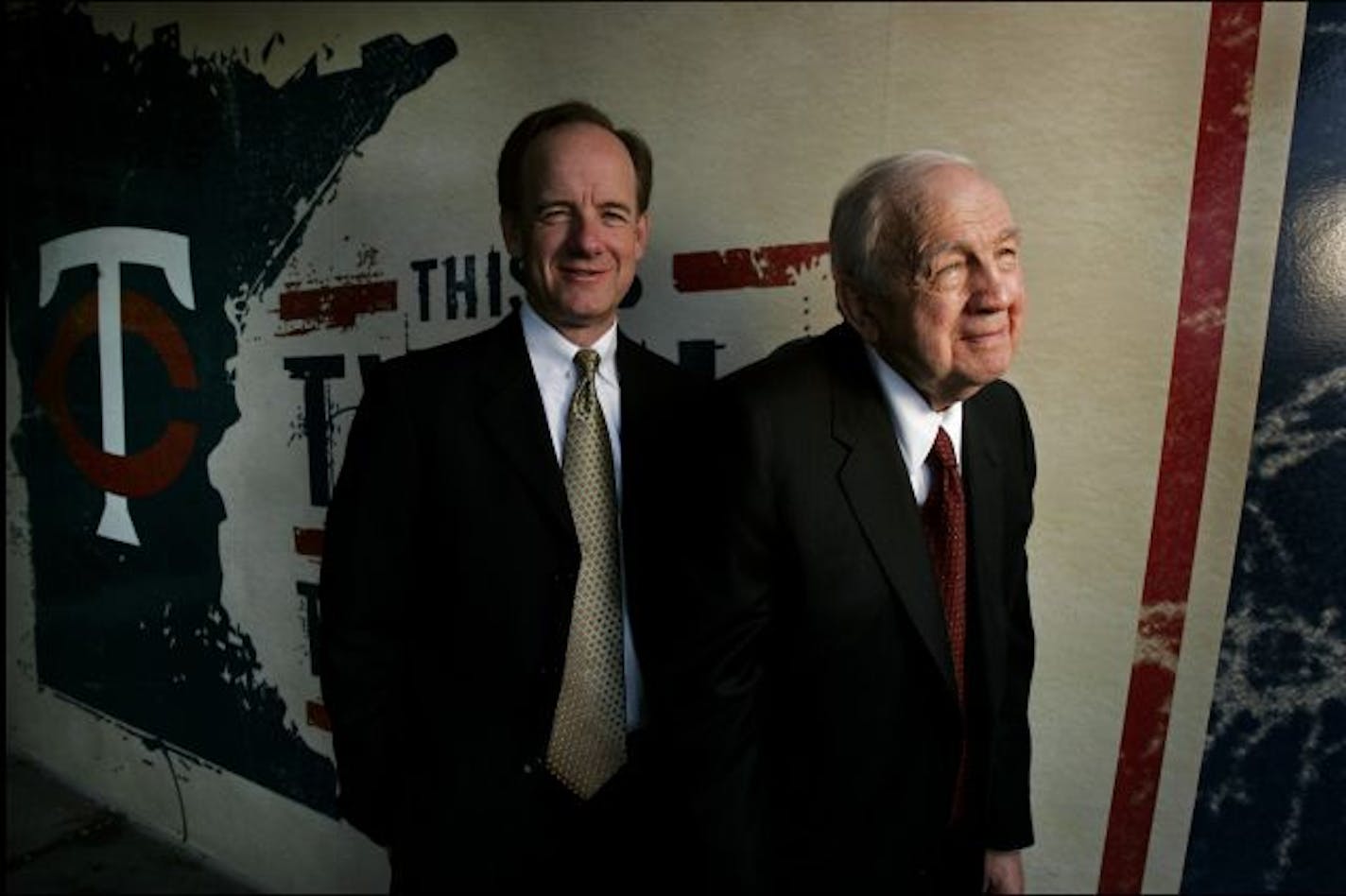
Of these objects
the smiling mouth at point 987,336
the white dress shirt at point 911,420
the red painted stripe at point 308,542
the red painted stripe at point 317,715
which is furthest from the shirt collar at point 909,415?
the red painted stripe at point 317,715

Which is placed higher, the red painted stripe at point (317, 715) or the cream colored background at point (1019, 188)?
the cream colored background at point (1019, 188)

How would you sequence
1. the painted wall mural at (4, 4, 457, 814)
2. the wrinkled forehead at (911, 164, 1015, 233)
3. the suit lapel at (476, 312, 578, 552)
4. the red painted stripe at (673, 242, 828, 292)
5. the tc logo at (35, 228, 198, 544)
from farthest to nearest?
the tc logo at (35, 228, 198, 544) → the painted wall mural at (4, 4, 457, 814) → the red painted stripe at (673, 242, 828, 292) → the suit lapel at (476, 312, 578, 552) → the wrinkled forehead at (911, 164, 1015, 233)

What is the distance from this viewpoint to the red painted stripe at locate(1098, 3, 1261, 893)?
110 centimetres

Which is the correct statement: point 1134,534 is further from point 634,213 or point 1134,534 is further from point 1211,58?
point 634,213

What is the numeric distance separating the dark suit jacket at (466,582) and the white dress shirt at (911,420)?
33 centimetres

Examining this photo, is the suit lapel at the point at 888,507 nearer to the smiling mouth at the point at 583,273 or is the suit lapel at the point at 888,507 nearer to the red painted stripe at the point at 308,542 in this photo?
the smiling mouth at the point at 583,273

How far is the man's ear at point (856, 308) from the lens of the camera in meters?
0.99

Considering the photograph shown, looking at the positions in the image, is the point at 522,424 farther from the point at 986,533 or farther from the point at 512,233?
the point at 986,533

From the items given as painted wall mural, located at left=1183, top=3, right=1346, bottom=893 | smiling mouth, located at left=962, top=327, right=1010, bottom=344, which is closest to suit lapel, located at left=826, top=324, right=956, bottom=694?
smiling mouth, located at left=962, top=327, right=1010, bottom=344

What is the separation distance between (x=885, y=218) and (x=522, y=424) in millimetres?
571

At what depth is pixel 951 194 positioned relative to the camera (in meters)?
0.90

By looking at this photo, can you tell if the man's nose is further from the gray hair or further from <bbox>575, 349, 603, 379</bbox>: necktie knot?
the gray hair

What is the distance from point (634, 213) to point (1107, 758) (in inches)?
45.1

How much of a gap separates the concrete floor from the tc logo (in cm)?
92
